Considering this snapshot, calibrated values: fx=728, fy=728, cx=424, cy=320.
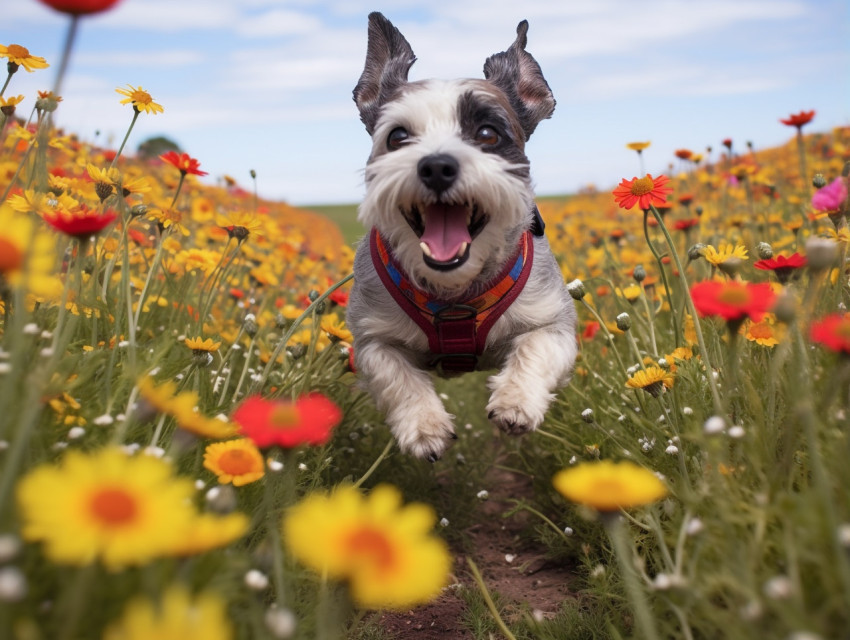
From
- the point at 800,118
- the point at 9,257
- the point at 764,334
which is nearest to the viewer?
the point at 9,257

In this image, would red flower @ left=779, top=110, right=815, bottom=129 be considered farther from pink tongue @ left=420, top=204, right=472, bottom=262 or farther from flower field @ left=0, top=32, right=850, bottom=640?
pink tongue @ left=420, top=204, right=472, bottom=262

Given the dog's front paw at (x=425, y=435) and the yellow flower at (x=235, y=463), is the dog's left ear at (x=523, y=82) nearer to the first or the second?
the dog's front paw at (x=425, y=435)

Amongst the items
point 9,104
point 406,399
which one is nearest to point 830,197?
point 406,399

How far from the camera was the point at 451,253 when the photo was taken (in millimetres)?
2967

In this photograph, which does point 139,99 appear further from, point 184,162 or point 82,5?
point 82,5

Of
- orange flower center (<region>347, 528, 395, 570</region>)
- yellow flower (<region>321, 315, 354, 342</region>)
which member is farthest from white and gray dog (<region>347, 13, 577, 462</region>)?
orange flower center (<region>347, 528, 395, 570</region>)

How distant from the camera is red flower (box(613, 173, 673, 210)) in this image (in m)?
3.03

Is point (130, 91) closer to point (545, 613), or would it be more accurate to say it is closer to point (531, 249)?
point (531, 249)

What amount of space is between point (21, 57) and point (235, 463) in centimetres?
226

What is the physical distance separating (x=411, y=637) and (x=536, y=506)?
3.85 ft

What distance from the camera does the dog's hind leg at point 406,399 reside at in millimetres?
2828

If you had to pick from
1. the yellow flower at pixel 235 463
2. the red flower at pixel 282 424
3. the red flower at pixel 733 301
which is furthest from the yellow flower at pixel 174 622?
the red flower at pixel 733 301

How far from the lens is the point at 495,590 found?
3.04 m

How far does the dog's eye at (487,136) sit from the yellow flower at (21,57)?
1880 millimetres
